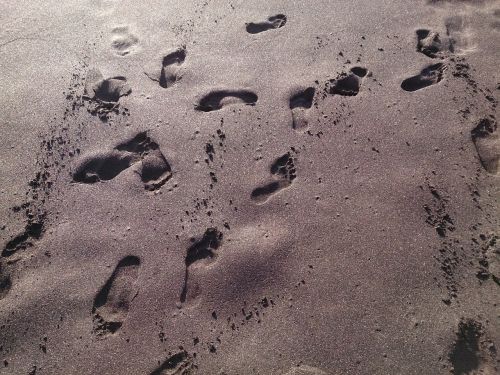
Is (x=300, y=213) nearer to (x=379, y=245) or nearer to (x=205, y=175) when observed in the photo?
(x=379, y=245)

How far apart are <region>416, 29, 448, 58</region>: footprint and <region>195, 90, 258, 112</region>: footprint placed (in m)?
1.59

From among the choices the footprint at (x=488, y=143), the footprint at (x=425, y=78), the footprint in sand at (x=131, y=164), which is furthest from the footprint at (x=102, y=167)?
the footprint at (x=488, y=143)

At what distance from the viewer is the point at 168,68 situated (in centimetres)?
359

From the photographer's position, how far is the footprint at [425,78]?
340cm

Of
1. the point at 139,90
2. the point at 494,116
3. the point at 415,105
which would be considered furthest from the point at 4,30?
the point at 494,116

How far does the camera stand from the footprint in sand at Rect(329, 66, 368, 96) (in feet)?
11.1

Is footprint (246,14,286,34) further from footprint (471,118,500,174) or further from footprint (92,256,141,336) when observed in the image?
footprint (92,256,141,336)

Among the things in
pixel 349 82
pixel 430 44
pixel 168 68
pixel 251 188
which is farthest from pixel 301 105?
pixel 430 44

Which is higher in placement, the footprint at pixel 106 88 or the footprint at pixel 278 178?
the footprint at pixel 106 88

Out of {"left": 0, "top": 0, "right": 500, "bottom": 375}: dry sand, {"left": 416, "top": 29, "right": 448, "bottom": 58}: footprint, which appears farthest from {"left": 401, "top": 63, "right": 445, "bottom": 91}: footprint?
{"left": 416, "top": 29, "right": 448, "bottom": 58}: footprint

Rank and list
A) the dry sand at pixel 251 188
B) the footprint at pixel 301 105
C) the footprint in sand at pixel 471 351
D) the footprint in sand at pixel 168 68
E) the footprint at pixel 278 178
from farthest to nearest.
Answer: the footprint in sand at pixel 168 68, the footprint at pixel 301 105, the footprint at pixel 278 178, the dry sand at pixel 251 188, the footprint in sand at pixel 471 351

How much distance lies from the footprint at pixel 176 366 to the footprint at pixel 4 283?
1176mm

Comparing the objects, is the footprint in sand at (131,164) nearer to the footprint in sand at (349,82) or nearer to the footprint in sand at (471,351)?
the footprint in sand at (349,82)

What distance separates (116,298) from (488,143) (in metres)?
2.95
